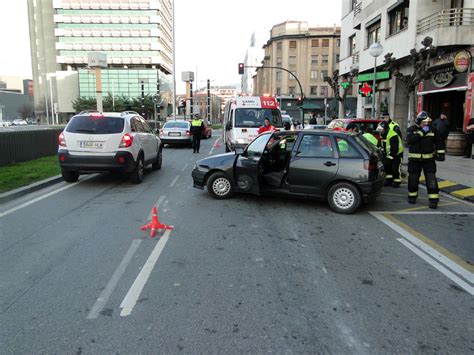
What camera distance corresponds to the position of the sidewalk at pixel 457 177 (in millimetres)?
9659

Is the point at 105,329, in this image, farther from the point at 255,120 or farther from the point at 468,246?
the point at 255,120

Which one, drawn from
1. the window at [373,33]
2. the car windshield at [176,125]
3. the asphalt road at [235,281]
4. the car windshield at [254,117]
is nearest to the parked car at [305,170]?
the asphalt road at [235,281]

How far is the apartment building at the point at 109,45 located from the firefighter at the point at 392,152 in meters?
87.7

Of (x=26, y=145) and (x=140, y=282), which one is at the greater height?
(x=26, y=145)

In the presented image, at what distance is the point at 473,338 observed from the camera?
10.6 feet

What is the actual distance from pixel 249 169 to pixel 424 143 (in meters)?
3.51

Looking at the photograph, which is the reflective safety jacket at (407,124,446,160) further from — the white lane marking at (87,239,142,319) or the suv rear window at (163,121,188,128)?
the suv rear window at (163,121,188,128)

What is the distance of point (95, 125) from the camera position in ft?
32.8

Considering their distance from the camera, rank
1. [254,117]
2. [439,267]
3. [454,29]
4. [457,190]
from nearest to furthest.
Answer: [439,267] → [457,190] → [254,117] → [454,29]

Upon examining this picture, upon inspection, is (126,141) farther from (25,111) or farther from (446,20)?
(25,111)

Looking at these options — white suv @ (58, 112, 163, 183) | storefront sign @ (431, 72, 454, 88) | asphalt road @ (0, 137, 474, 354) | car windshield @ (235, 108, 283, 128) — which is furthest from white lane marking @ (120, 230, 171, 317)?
storefront sign @ (431, 72, 454, 88)

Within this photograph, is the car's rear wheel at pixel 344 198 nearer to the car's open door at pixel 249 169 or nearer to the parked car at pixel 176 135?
the car's open door at pixel 249 169

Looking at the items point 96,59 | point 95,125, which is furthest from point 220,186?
point 96,59

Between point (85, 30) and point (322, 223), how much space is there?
333 ft
